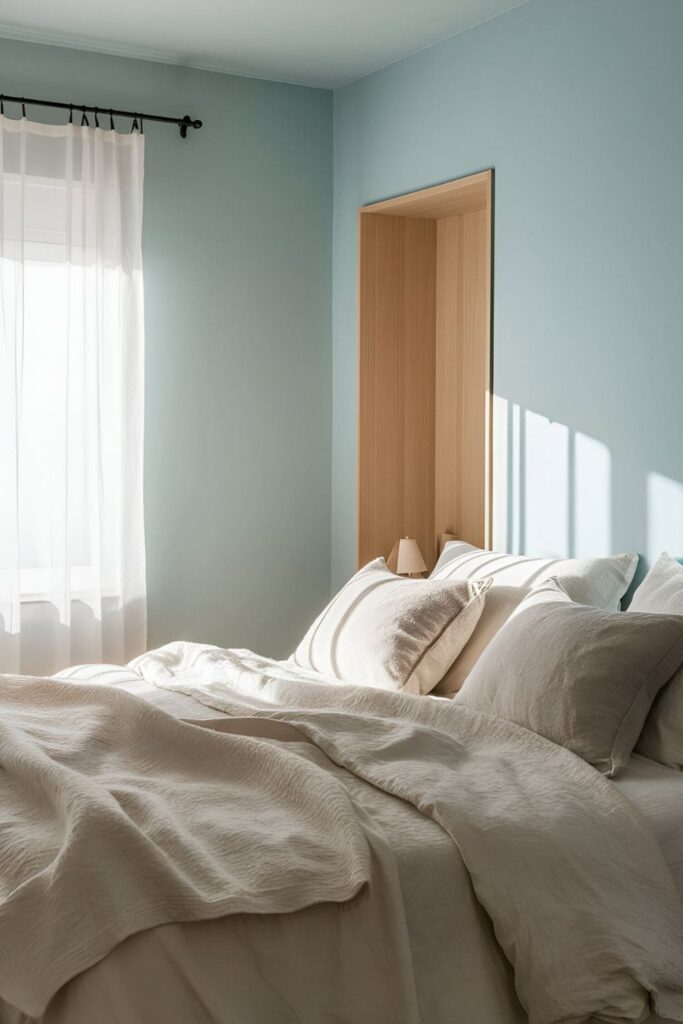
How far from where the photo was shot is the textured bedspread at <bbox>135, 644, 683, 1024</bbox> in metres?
2.02

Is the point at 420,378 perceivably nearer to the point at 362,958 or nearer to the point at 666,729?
the point at 666,729

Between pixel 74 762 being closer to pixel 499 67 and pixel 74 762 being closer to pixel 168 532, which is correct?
pixel 168 532

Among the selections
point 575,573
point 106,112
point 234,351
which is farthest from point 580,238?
point 106,112

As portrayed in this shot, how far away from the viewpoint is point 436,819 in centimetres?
218

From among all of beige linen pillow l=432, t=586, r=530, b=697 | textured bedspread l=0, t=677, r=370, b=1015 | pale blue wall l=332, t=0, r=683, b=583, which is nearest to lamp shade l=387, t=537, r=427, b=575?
pale blue wall l=332, t=0, r=683, b=583

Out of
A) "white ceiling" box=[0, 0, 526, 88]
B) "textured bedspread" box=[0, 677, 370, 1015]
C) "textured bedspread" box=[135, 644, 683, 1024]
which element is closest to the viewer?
"textured bedspread" box=[0, 677, 370, 1015]

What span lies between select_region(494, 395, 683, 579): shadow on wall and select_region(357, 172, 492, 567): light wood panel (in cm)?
58

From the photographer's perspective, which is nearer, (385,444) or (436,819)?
(436,819)

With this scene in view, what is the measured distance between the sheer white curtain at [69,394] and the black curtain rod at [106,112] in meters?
0.07

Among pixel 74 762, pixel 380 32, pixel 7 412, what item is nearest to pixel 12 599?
pixel 7 412

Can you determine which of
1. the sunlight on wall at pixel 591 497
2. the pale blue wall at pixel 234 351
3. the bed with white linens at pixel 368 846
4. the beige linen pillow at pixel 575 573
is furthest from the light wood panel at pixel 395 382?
the bed with white linens at pixel 368 846

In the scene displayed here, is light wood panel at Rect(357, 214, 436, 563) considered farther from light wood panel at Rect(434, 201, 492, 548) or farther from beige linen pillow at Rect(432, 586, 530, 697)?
beige linen pillow at Rect(432, 586, 530, 697)

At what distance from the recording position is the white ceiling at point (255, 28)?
157 inches

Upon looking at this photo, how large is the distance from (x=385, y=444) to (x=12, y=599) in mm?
1639
